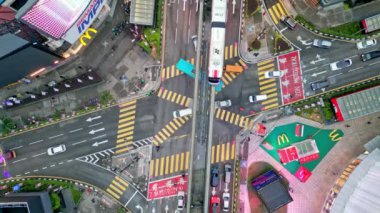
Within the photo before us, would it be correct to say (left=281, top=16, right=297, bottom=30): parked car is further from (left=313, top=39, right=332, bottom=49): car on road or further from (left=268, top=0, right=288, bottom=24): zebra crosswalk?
(left=313, top=39, right=332, bottom=49): car on road

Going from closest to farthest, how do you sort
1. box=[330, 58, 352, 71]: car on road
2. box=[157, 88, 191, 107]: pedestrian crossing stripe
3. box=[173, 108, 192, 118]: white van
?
box=[330, 58, 352, 71]: car on road < box=[173, 108, 192, 118]: white van < box=[157, 88, 191, 107]: pedestrian crossing stripe

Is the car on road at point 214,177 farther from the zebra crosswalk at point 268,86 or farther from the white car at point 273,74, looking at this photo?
the white car at point 273,74

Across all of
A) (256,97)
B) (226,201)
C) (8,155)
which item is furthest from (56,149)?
(256,97)

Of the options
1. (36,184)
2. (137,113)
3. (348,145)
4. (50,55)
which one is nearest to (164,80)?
(137,113)

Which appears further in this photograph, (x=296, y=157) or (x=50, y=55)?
(x=296, y=157)

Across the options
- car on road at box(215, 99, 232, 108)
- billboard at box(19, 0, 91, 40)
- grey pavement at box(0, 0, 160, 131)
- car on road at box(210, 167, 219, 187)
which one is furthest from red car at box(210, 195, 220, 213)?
billboard at box(19, 0, 91, 40)

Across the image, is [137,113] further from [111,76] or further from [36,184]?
[36,184]
